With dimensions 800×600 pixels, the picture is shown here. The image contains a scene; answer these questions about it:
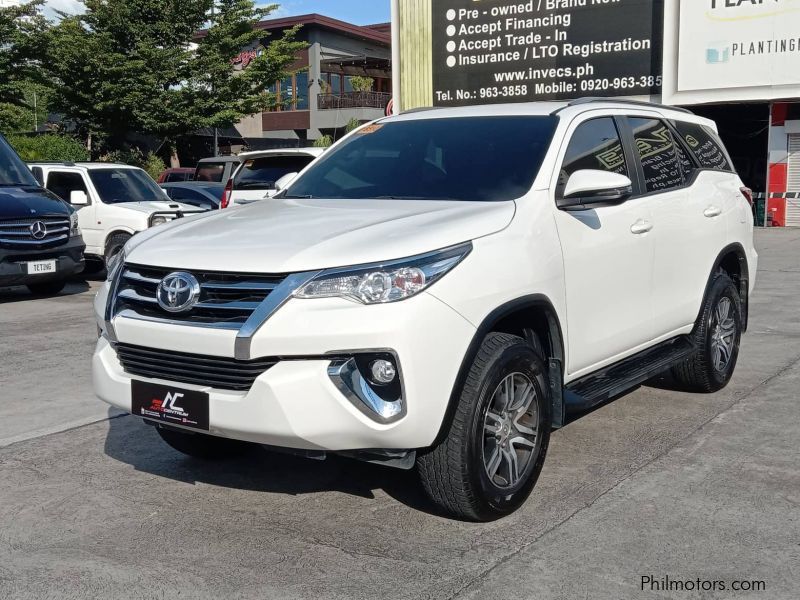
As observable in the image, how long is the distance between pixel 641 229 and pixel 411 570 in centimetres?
247

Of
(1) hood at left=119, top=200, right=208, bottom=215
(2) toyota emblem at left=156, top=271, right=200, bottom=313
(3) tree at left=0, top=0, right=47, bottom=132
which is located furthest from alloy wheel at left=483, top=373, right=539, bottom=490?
(3) tree at left=0, top=0, right=47, bottom=132

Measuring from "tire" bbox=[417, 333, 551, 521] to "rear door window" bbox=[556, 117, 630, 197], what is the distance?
101cm

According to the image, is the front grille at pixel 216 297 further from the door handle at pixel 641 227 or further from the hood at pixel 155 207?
the hood at pixel 155 207

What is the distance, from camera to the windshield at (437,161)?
463 cm

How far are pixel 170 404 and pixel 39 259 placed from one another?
8.25 meters

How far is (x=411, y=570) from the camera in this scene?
3.61 m

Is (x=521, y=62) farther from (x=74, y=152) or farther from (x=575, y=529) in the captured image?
(x=575, y=529)

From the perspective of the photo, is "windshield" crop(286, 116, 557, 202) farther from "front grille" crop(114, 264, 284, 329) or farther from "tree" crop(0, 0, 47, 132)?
"tree" crop(0, 0, 47, 132)

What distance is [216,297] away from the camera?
12.4 feet

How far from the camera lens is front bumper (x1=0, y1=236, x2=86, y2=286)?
10977 millimetres

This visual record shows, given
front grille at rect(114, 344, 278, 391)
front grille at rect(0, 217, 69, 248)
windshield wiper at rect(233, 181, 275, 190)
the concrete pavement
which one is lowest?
the concrete pavement

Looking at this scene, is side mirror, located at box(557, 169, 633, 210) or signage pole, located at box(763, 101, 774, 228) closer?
side mirror, located at box(557, 169, 633, 210)

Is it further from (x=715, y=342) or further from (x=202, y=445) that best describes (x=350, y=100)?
(x=202, y=445)

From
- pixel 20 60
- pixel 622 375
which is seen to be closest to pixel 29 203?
pixel 622 375
